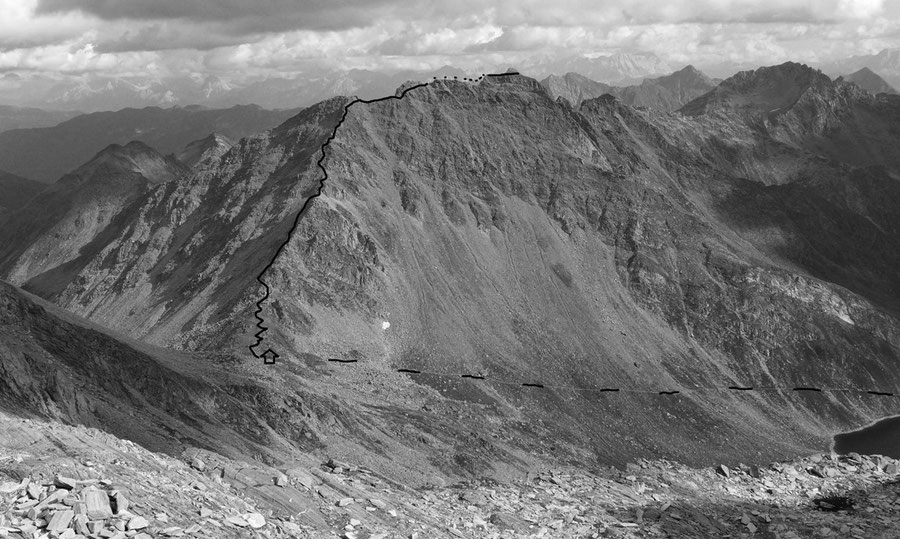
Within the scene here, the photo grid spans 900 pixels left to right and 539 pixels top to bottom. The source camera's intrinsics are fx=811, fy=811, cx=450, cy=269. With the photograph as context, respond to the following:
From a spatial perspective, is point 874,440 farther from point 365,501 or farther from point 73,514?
point 73,514

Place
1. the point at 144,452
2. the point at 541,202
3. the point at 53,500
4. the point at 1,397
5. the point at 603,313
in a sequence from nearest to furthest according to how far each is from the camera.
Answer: the point at 53,500
the point at 144,452
the point at 1,397
the point at 603,313
the point at 541,202

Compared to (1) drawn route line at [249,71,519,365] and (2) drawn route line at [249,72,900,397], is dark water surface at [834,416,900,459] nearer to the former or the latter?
(2) drawn route line at [249,72,900,397]

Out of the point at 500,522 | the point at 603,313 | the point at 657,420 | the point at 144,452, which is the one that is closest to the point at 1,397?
the point at 144,452

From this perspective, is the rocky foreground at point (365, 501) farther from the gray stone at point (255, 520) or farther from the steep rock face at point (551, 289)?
the steep rock face at point (551, 289)

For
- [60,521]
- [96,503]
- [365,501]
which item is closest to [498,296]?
[365,501]

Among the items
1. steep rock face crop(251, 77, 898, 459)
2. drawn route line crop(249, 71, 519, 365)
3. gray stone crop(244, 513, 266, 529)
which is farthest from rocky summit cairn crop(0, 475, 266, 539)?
steep rock face crop(251, 77, 898, 459)

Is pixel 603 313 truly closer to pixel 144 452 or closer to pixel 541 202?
pixel 541 202
